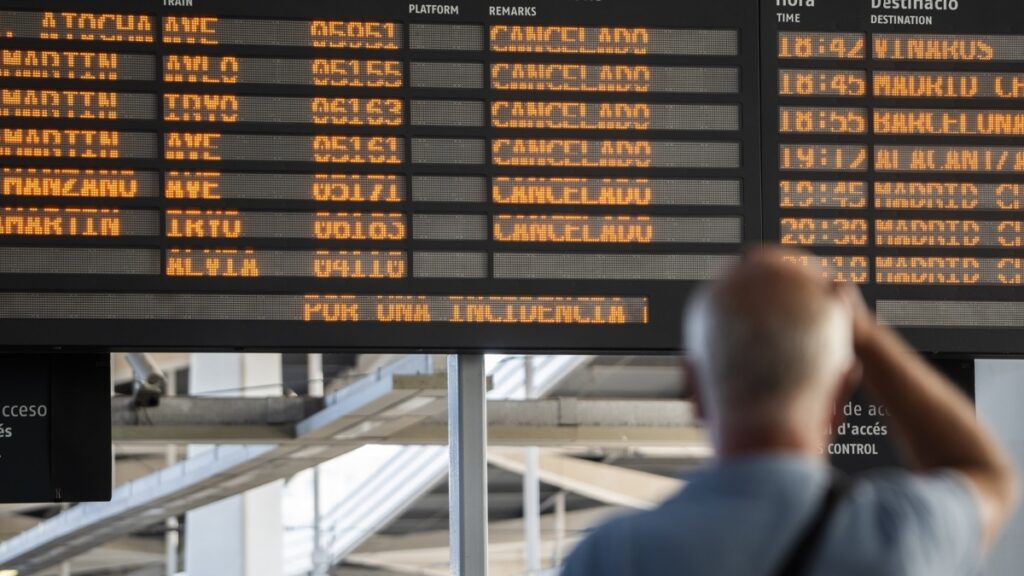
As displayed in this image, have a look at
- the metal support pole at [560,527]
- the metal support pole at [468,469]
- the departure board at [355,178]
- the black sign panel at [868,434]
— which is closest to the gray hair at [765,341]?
the departure board at [355,178]

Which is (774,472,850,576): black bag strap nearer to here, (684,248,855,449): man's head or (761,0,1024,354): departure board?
(684,248,855,449): man's head

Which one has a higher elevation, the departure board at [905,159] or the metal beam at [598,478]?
the departure board at [905,159]

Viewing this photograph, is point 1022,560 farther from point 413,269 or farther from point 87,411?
point 87,411

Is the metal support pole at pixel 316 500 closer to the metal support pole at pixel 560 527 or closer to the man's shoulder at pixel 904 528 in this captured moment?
the metal support pole at pixel 560 527

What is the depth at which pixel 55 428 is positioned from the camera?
6184 mm

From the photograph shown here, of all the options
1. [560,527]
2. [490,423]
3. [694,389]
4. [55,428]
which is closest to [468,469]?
[55,428]

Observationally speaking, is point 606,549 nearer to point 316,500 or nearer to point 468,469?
point 468,469

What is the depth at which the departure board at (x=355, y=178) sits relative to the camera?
229 inches

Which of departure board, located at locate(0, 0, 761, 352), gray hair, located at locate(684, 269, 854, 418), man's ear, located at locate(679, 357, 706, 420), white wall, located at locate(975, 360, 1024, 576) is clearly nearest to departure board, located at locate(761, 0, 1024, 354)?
departure board, located at locate(0, 0, 761, 352)

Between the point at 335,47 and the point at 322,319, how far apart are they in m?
1.03

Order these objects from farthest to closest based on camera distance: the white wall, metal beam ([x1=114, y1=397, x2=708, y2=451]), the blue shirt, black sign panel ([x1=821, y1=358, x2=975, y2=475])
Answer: metal beam ([x1=114, y1=397, x2=708, y2=451]), the white wall, black sign panel ([x1=821, y1=358, x2=975, y2=475]), the blue shirt

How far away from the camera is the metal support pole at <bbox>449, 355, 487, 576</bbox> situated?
6.37m

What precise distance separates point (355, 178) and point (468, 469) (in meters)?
1.30

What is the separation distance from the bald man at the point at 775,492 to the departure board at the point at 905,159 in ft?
14.6
